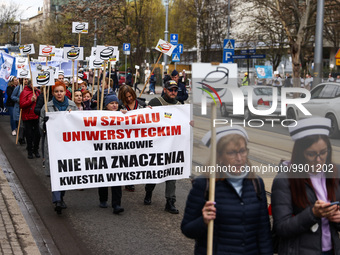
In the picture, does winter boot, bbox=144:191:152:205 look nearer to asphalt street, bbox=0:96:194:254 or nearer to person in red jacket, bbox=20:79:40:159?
asphalt street, bbox=0:96:194:254

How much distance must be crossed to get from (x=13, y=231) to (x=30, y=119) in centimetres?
615

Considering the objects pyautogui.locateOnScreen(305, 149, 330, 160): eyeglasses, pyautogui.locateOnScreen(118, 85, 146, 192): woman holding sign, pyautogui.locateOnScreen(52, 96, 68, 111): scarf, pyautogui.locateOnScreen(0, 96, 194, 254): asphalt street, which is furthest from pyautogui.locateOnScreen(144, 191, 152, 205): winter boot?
pyautogui.locateOnScreen(305, 149, 330, 160): eyeglasses

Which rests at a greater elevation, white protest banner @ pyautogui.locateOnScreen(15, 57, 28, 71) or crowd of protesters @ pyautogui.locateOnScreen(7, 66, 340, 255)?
white protest banner @ pyautogui.locateOnScreen(15, 57, 28, 71)

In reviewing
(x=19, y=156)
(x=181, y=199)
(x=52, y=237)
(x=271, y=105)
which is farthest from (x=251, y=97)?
(x=19, y=156)

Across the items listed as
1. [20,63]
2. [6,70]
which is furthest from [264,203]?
[6,70]

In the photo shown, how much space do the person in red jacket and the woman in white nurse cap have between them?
9876 mm

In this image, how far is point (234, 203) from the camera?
3.39 metres

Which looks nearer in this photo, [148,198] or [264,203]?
[264,203]

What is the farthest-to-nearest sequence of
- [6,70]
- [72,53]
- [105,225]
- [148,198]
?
1. [6,70]
2. [72,53]
3. [148,198]
4. [105,225]

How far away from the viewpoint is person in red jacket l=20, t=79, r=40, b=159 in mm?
12664

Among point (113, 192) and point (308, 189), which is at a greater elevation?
point (308, 189)

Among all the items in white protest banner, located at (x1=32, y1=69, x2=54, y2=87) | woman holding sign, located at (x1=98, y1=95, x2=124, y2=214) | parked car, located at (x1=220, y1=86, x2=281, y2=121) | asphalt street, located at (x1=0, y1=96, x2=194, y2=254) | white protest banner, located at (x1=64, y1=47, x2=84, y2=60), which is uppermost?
white protest banner, located at (x1=64, y1=47, x2=84, y2=60)

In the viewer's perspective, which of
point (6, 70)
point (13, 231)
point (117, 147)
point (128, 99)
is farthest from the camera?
point (6, 70)

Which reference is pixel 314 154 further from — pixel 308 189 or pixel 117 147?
pixel 117 147
